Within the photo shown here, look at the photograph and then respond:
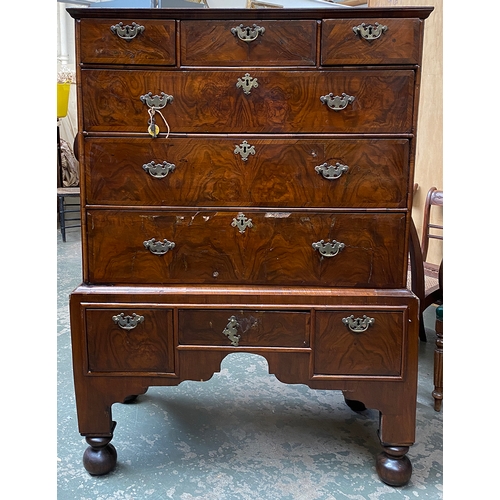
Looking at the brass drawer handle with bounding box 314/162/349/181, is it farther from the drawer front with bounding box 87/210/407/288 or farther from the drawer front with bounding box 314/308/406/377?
the drawer front with bounding box 314/308/406/377

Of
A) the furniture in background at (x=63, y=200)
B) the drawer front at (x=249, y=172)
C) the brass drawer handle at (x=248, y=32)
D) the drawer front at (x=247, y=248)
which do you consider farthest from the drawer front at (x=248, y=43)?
the furniture in background at (x=63, y=200)

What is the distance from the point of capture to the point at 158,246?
167cm

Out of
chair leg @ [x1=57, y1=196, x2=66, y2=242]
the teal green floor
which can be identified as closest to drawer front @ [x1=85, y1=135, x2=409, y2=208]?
the teal green floor

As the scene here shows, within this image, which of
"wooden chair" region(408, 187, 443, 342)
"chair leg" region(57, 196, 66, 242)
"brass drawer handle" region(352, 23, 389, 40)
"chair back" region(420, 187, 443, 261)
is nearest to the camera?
"brass drawer handle" region(352, 23, 389, 40)

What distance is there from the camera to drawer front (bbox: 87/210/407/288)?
1651mm

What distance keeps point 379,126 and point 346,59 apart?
0.23 metres

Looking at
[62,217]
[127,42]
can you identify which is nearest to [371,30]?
[127,42]

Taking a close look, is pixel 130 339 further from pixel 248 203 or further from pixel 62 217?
pixel 62 217

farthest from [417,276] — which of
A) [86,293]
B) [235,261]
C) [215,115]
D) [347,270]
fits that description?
[86,293]

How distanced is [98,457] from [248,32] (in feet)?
4.76

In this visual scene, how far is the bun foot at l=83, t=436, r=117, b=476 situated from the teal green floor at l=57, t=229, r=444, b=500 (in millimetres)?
27

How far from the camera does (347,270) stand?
5.49 ft

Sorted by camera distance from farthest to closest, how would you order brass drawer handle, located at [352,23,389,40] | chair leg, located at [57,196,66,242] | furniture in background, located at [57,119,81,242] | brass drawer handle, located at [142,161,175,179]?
chair leg, located at [57,196,66,242]
furniture in background, located at [57,119,81,242]
brass drawer handle, located at [142,161,175,179]
brass drawer handle, located at [352,23,389,40]

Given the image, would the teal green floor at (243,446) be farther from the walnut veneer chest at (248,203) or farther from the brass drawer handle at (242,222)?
the brass drawer handle at (242,222)
